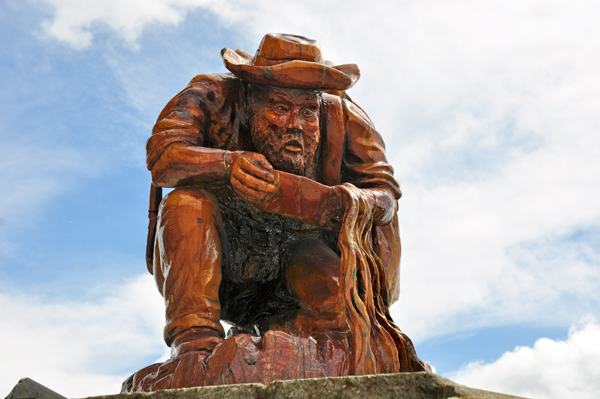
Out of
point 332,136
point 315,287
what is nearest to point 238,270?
point 315,287

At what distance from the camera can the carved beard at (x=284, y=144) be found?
294cm

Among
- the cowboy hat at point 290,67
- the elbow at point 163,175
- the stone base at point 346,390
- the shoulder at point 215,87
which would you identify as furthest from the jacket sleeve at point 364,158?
the stone base at point 346,390

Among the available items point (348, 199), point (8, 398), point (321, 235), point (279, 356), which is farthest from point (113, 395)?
point (321, 235)

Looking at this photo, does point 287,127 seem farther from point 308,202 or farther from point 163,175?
point 163,175

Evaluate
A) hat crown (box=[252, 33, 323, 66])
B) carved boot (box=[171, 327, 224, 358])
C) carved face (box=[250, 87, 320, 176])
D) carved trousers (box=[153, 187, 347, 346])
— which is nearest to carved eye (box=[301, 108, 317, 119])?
carved face (box=[250, 87, 320, 176])

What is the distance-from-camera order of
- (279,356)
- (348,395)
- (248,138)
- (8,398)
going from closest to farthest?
(8,398)
(348,395)
(279,356)
(248,138)

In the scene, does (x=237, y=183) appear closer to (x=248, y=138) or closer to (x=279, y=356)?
(x=248, y=138)

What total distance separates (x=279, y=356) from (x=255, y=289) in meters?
0.85

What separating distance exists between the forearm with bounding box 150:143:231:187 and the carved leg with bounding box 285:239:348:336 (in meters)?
0.58

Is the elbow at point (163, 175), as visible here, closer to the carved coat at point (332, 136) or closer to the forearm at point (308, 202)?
the carved coat at point (332, 136)

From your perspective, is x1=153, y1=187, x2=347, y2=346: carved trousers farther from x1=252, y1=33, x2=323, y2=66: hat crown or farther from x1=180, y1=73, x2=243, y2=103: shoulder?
x1=252, y1=33, x2=323, y2=66: hat crown

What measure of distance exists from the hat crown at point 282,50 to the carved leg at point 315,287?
0.89 m

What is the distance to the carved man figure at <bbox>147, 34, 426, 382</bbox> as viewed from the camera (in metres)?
2.73

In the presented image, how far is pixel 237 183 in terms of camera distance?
8.98 ft
